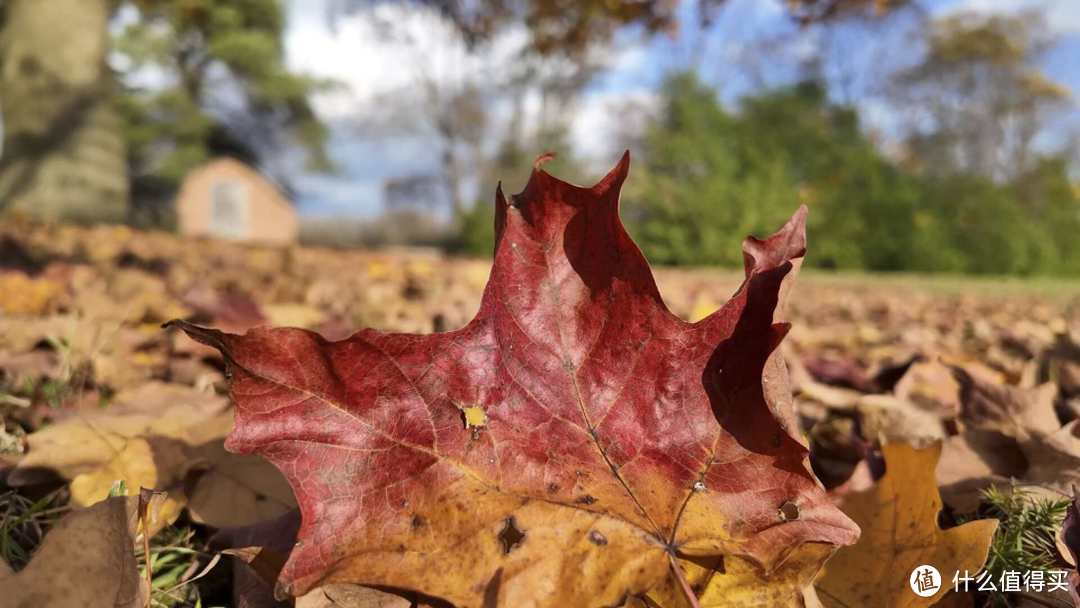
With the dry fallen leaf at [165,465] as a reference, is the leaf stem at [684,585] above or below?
above

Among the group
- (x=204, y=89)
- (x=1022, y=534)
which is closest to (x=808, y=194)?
(x=1022, y=534)

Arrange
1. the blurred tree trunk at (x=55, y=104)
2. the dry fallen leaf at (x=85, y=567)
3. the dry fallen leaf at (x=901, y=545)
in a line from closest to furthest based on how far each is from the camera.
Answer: the dry fallen leaf at (x=85, y=567), the dry fallen leaf at (x=901, y=545), the blurred tree trunk at (x=55, y=104)

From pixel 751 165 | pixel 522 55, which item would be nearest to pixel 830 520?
pixel 751 165

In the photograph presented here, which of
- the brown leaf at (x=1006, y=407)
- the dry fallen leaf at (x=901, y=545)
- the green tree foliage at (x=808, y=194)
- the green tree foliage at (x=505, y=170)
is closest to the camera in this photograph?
the dry fallen leaf at (x=901, y=545)

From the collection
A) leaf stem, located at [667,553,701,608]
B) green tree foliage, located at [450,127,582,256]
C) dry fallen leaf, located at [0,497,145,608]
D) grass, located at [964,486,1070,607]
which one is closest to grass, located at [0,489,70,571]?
dry fallen leaf, located at [0,497,145,608]

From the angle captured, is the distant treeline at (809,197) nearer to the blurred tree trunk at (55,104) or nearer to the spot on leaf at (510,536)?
the blurred tree trunk at (55,104)

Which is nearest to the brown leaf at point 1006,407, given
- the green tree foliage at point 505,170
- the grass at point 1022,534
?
the grass at point 1022,534

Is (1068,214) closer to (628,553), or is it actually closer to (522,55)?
(522,55)

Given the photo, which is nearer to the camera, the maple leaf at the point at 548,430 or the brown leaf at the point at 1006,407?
the maple leaf at the point at 548,430
